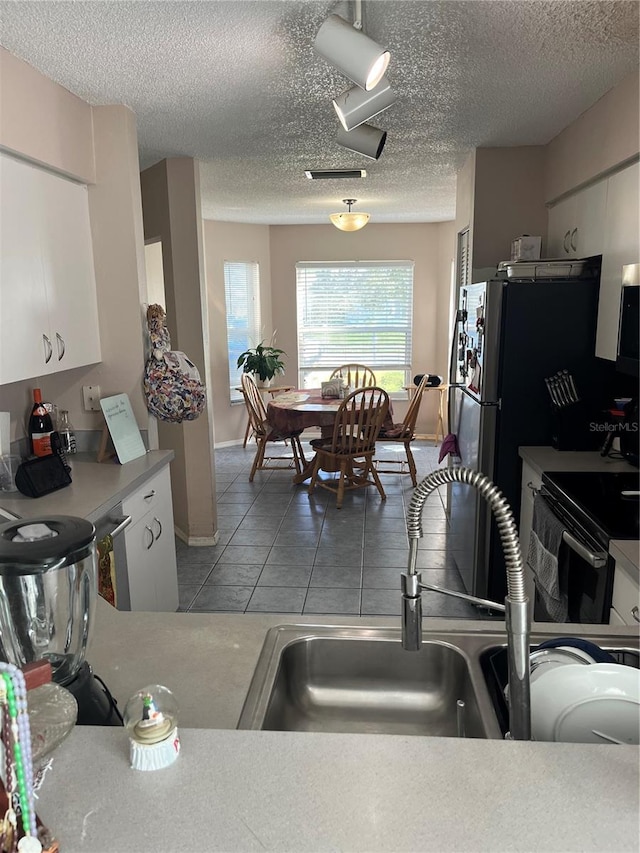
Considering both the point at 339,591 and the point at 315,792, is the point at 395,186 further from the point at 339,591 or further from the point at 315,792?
the point at 315,792

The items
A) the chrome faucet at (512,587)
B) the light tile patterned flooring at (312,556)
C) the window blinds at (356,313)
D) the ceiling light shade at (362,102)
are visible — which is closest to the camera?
the chrome faucet at (512,587)

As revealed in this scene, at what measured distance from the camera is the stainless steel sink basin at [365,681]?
127 cm

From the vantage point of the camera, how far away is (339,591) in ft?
11.2

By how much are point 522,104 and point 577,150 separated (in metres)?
0.40

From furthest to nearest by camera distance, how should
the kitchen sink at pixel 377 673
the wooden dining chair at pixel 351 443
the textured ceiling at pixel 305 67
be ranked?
the wooden dining chair at pixel 351 443 < the textured ceiling at pixel 305 67 < the kitchen sink at pixel 377 673

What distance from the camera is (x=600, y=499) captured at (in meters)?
2.16

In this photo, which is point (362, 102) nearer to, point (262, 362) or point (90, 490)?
point (90, 490)

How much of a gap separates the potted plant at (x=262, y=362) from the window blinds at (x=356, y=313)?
633 mm

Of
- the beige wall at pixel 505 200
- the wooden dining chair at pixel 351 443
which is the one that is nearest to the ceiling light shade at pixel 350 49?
the beige wall at pixel 505 200

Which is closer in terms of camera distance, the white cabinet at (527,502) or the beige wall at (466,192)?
the white cabinet at (527,502)

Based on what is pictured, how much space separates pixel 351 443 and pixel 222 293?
2758 millimetres

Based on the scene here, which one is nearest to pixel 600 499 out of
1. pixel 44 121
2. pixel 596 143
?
pixel 596 143

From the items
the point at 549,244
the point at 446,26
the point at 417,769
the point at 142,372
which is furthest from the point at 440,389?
the point at 417,769

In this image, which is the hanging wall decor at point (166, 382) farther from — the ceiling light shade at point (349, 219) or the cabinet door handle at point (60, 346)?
the ceiling light shade at point (349, 219)
